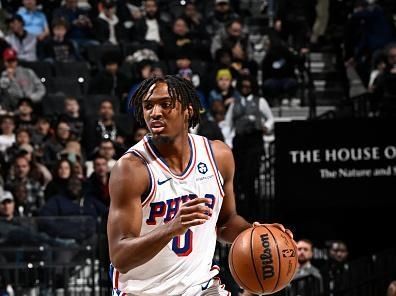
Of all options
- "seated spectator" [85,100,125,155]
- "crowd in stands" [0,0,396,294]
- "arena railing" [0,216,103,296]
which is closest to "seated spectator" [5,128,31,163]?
"crowd in stands" [0,0,396,294]

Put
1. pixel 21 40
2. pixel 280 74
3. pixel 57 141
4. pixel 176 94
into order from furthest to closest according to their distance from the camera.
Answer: pixel 21 40 → pixel 280 74 → pixel 57 141 → pixel 176 94

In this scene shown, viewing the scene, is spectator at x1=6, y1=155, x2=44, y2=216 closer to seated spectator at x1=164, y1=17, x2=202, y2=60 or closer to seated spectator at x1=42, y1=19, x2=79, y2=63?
seated spectator at x1=42, y1=19, x2=79, y2=63

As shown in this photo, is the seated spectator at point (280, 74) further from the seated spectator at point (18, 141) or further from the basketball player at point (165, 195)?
the basketball player at point (165, 195)

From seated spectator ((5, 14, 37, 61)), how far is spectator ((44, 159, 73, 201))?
394cm

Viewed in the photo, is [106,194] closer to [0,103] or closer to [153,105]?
[0,103]

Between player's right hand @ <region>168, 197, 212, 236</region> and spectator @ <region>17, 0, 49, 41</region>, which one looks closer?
player's right hand @ <region>168, 197, 212, 236</region>

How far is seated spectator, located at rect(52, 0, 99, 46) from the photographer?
17828mm

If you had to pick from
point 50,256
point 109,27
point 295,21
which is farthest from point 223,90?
point 50,256

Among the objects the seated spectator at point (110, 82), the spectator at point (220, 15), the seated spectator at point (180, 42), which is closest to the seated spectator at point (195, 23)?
the seated spectator at point (180, 42)

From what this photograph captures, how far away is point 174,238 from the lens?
6574mm

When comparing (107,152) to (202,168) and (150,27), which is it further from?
(202,168)

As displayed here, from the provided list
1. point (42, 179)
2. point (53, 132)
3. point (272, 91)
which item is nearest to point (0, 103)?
point (53, 132)

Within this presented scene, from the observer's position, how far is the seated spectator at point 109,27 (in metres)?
18.0

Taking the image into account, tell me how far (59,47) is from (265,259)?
11105 mm
